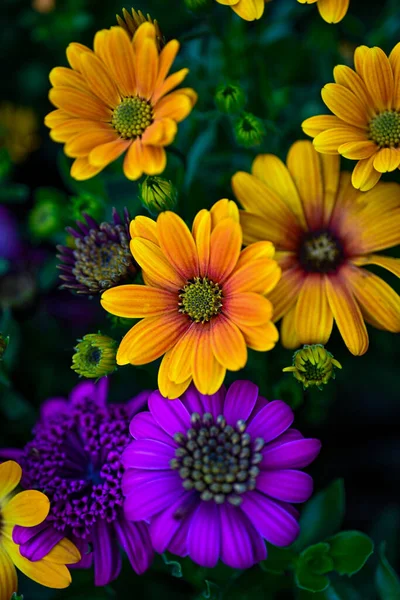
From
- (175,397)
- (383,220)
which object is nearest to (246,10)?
(383,220)

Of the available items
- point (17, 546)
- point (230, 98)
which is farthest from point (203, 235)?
point (17, 546)

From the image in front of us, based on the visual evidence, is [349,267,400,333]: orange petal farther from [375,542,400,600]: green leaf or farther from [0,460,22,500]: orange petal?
[0,460,22,500]: orange petal

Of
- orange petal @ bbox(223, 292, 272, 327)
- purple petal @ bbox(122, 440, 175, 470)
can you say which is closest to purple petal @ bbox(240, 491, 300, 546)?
purple petal @ bbox(122, 440, 175, 470)

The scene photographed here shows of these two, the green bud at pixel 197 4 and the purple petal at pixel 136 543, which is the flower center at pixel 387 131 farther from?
the purple petal at pixel 136 543

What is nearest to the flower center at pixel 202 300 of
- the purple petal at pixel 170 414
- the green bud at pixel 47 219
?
the purple petal at pixel 170 414

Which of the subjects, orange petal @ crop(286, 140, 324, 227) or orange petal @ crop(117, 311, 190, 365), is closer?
orange petal @ crop(117, 311, 190, 365)

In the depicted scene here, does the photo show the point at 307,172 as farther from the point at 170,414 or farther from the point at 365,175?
the point at 170,414
